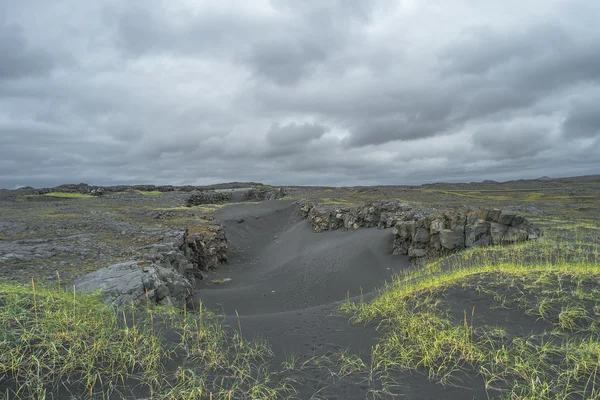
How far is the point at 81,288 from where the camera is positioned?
719 centimetres

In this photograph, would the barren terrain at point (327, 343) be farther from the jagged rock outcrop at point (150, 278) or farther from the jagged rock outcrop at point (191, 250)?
the jagged rock outcrop at point (191, 250)

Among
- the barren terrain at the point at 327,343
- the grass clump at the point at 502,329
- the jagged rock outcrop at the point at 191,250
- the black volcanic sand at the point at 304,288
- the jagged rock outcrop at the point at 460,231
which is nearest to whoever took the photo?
the barren terrain at the point at 327,343

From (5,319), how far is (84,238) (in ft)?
32.4

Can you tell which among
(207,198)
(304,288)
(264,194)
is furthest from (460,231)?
(264,194)

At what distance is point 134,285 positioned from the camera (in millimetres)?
7379

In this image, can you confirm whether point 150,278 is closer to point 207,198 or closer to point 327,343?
point 327,343

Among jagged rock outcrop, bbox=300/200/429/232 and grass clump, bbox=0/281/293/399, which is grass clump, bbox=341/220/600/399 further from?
jagged rock outcrop, bbox=300/200/429/232

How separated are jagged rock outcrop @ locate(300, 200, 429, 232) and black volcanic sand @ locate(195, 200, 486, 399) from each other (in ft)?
3.66

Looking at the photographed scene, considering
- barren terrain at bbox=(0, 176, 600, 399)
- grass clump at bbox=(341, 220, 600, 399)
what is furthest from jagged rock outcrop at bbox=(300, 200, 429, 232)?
grass clump at bbox=(341, 220, 600, 399)

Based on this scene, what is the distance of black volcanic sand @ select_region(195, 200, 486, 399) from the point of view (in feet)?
13.2

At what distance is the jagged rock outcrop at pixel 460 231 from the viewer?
13508mm

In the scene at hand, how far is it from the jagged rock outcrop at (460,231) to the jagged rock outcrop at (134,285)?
12290 mm

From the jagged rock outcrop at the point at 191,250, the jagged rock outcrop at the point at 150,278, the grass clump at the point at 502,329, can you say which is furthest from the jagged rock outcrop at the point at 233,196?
the grass clump at the point at 502,329

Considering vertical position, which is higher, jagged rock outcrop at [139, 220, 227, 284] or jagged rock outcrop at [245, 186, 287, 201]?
jagged rock outcrop at [245, 186, 287, 201]
